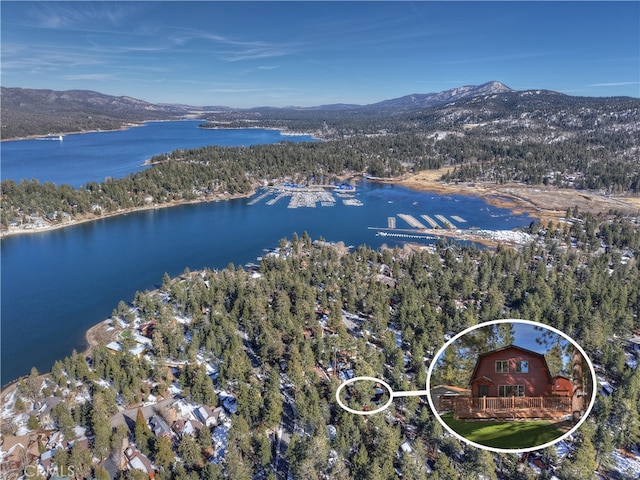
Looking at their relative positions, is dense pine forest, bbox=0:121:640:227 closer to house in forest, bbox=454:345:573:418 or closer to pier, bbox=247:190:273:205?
pier, bbox=247:190:273:205

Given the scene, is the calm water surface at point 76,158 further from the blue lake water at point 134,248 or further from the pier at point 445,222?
the pier at point 445,222

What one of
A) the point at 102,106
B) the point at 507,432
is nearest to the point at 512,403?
the point at 507,432

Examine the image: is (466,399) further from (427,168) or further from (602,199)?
(427,168)

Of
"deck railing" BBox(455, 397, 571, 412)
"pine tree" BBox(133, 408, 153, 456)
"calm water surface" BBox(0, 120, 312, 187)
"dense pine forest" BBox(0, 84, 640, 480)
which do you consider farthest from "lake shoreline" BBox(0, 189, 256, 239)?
"deck railing" BBox(455, 397, 571, 412)

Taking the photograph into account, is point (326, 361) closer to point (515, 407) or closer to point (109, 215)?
point (515, 407)

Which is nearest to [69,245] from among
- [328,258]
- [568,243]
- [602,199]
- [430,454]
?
[328,258]

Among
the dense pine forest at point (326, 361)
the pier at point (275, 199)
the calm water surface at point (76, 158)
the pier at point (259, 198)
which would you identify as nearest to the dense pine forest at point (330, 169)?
the pier at point (259, 198)

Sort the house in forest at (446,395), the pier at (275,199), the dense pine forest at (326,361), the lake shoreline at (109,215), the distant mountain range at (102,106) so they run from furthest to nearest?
the distant mountain range at (102,106) < the pier at (275,199) < the lake shoreline at (109,215) < the dense pine forest at (326,361) < the house in forest at (446,395)
